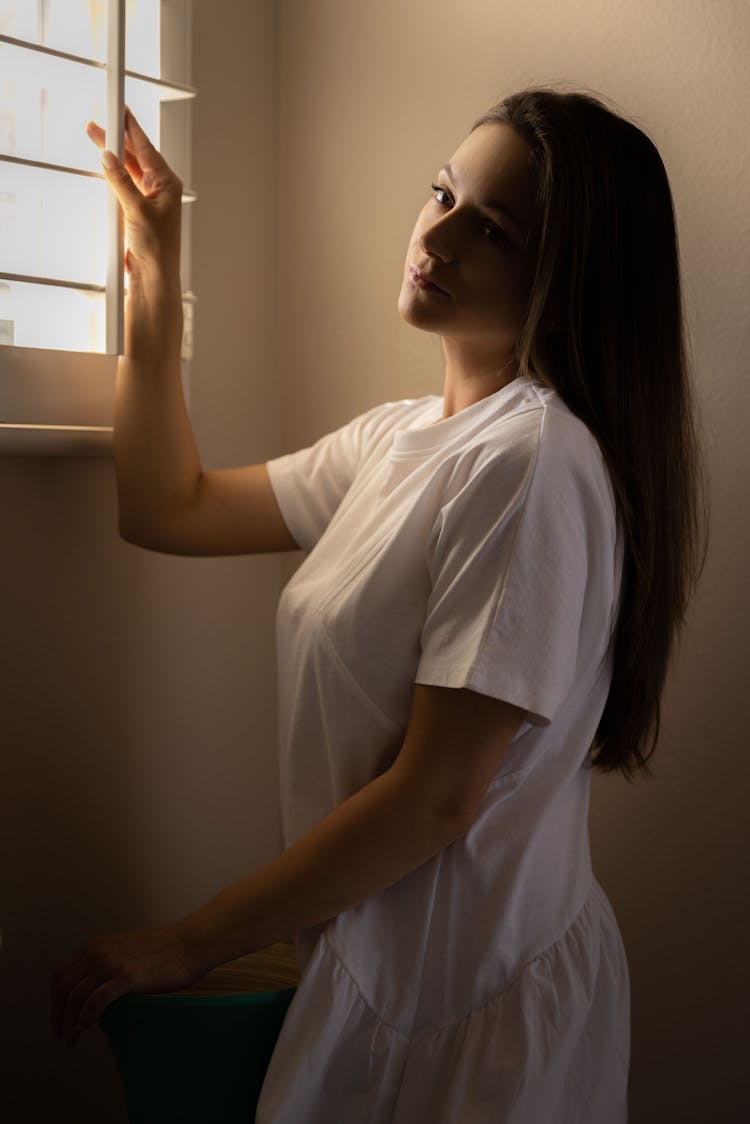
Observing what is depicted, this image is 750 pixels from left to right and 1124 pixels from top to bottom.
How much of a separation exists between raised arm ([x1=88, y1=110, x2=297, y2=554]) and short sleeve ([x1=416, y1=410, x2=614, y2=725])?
0.41 m

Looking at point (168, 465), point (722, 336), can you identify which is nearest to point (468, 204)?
point (722, 336)

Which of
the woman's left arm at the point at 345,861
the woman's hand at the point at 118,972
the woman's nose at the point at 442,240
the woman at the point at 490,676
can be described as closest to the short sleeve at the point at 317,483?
the woman at the point at 490,676

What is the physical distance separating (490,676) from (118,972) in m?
0.41

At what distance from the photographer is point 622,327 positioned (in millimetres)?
1082

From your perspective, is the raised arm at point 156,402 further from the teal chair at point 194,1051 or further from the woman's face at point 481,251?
the teal chair at point 194,1051

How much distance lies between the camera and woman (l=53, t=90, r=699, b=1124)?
0.99 meters

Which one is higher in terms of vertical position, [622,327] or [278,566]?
[622,327]

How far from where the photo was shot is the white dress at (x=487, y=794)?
0.98 meters

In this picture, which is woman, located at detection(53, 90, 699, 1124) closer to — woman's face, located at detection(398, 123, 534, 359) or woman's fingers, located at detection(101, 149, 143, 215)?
woman's face, located at detection(398, 123, 534, 359)

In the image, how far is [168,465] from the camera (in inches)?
51.3

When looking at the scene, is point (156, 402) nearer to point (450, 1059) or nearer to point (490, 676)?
point (490, 676)

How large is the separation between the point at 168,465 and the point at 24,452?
16 centimetres

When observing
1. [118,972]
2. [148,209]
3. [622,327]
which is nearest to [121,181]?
[148,209]

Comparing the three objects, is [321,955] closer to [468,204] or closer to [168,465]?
[168,465]
